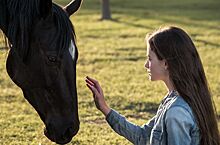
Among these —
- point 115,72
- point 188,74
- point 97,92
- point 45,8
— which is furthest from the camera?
point 115,72

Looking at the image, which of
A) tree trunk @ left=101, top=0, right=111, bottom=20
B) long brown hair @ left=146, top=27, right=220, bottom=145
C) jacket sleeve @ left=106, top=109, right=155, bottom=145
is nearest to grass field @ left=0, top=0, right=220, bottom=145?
tree trunk @ left=101, top=0, right=111, bottom=20

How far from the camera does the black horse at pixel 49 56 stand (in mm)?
3119

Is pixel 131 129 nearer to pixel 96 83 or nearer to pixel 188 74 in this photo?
pixel 96 83

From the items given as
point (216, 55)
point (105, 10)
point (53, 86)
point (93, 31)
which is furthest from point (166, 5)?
point (53, 86)

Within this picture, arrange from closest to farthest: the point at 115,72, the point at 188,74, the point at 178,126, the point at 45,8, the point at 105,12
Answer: the point at 178,126 < the point at 188,74 < the point at 45,8 < the point at 115,72 < the point at 105,12

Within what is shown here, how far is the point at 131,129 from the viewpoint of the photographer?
348cm

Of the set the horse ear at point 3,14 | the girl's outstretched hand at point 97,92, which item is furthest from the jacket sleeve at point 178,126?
the horse ear at point 3,14

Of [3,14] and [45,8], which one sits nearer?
[45,8]

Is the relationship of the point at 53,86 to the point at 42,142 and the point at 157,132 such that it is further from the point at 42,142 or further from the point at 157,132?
the point at 42,142

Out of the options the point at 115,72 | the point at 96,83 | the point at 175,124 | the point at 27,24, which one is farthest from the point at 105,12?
the point at 175,124

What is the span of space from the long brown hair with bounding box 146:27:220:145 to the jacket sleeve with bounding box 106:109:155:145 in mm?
474

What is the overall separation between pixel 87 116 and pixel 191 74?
3.50 metres

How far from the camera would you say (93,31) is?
14.8 m

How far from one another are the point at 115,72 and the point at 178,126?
6.26m
